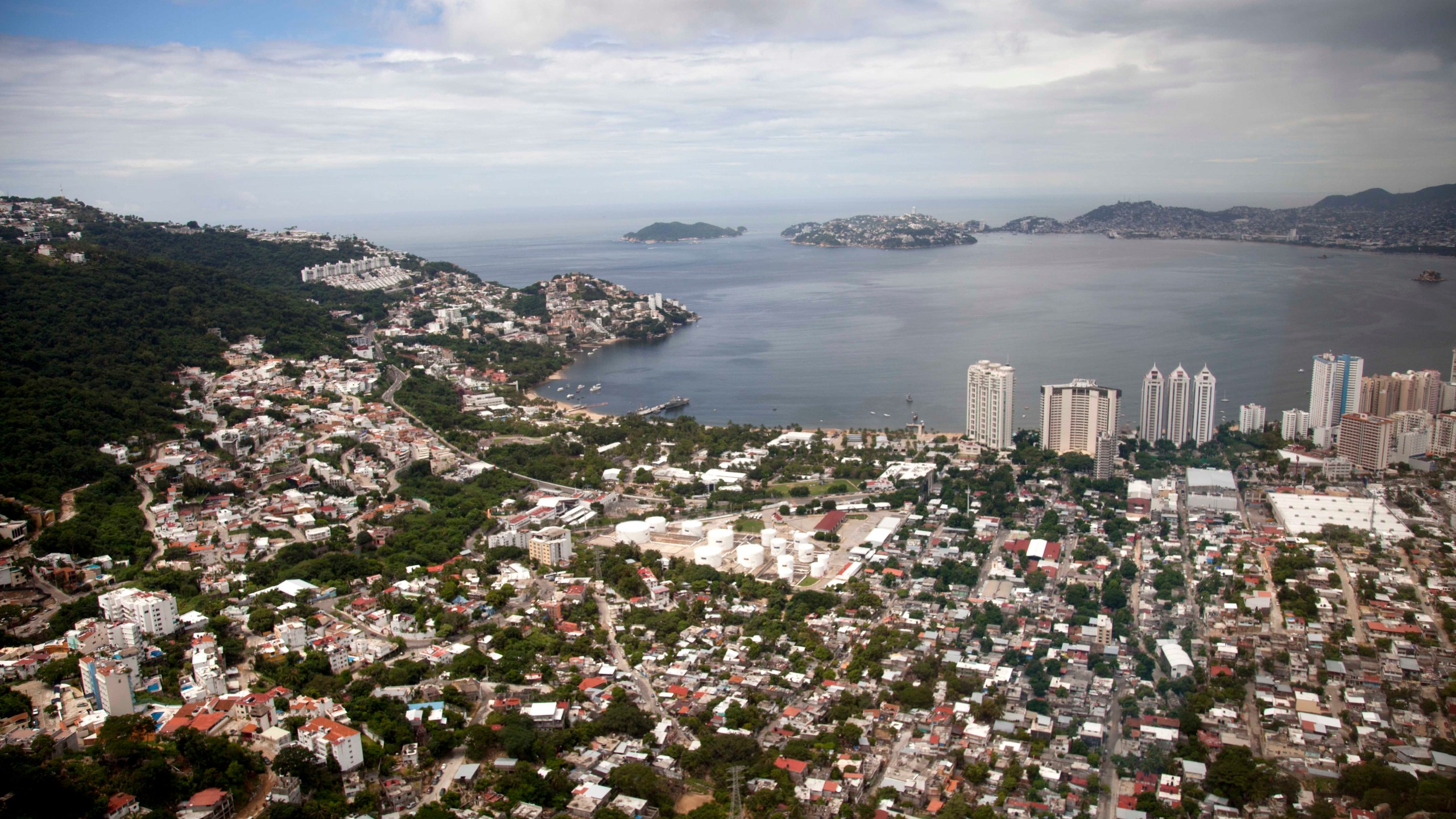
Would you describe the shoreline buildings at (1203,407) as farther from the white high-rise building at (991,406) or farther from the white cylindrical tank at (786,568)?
the white cylindrical tank at (786,568)

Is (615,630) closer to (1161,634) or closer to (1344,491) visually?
(1161,634)

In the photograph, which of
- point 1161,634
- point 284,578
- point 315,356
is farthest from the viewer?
point 315,356

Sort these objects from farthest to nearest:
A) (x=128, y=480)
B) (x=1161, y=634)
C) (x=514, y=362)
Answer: (x=514, y=362) < (x=128, y=480) < (x=1161, y=634)

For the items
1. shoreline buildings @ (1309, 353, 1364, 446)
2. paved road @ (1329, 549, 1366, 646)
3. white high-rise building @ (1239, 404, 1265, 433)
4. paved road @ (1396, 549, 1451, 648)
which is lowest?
paved road @ (1329, 549, 1366, 646)

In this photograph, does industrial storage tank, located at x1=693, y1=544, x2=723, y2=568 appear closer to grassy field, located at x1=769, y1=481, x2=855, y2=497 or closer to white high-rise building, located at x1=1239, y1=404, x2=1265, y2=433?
grassy field, located at x1=769, y1=481, x2=855, y2=497

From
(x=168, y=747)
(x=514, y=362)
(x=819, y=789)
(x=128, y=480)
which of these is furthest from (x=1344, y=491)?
(x=514, y=362)

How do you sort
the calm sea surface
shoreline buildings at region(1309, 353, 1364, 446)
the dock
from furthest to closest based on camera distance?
1. the dock
2. the calm sea surface
3. shoreline buildings at region(1309, 353, 1364, 446)

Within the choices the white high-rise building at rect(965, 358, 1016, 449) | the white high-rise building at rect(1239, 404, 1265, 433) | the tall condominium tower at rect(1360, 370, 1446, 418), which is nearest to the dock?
the white high-rise building at rect(965, 358, 1016, 449)

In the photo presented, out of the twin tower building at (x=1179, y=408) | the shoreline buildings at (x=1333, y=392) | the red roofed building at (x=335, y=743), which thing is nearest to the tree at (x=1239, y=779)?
the red roofed building at (x=335, y=743)
